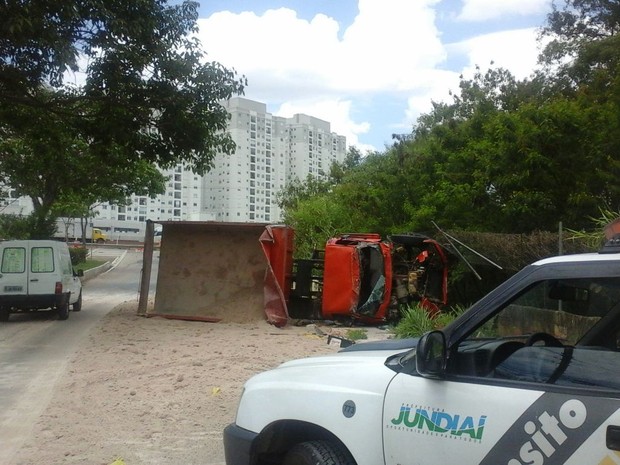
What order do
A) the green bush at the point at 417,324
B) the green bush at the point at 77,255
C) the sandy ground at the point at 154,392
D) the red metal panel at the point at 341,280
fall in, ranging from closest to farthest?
1. the sandy ground at the point at 154,392
2. the green bush at the point at 417,324
3. the red metal panel at the point at 341,280
4. the green bush at the point at 77,255

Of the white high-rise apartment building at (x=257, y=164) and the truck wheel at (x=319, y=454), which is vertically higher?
the white high-rise apartment building at (x=257, y=164)

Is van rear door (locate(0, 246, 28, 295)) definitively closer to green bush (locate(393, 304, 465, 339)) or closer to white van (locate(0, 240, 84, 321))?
white van (locate(0, 240, 84, 321))

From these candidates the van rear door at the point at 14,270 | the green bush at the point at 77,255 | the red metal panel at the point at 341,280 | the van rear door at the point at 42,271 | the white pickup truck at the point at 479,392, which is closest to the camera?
the white pickup truck at the point at 479,392

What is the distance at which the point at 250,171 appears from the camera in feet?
132

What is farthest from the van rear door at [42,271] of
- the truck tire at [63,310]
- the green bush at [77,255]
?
the green bush at [77,255]

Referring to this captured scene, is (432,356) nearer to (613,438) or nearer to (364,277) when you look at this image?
(613,438)

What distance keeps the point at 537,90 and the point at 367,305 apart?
41.9 ft

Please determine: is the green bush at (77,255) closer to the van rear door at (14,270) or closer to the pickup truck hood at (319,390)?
the van rear door at (14,270)

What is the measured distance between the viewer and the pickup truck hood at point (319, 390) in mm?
3506

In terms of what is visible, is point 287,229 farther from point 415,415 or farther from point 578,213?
point 415,415

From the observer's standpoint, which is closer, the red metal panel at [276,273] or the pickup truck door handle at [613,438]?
the pickup truck door handle at [613,438]

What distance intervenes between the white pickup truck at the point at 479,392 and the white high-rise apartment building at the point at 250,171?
1021 inches

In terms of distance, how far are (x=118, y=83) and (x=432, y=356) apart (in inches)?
531

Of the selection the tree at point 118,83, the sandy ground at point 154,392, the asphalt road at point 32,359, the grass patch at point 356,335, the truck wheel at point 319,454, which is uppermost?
the tree at point 118,83
